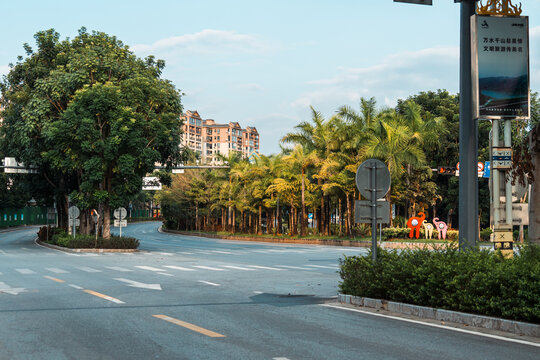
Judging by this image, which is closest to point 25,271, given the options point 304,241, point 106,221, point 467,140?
point 467,140

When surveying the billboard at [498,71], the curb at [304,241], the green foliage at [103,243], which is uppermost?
the billboard at [498,71]

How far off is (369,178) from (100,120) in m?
29.2

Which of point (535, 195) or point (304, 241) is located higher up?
point (535, 195)

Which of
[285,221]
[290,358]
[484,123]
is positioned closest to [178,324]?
[290,358]

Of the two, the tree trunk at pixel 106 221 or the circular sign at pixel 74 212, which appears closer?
the tree trunk at pixel 106 221

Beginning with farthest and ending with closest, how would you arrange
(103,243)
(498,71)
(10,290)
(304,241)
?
(304,241) < (103,243) < (10,290) < (498,71)

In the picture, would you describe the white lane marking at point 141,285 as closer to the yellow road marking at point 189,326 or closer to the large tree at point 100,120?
the yellow road marking at point 189,326

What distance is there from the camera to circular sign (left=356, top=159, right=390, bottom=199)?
1302 cm

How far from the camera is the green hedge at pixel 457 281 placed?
29.4ft

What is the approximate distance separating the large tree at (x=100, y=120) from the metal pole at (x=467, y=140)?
28.8 meters

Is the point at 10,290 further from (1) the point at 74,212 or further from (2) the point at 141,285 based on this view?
(1) the point at 74,212

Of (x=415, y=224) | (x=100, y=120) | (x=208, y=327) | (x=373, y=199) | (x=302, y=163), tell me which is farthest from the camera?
(x=302, y=163)

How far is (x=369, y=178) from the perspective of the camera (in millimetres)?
13172

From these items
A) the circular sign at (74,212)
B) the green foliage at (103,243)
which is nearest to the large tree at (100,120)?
the green foliage at (103,243)
